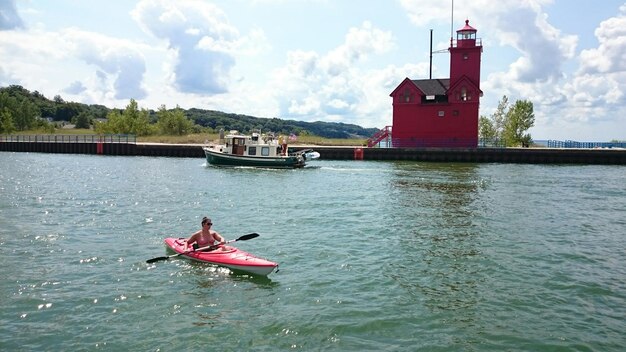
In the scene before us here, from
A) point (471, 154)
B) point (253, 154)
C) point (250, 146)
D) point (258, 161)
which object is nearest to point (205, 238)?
point (258, 161)

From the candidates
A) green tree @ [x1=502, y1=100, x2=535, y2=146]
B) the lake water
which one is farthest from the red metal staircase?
the lake water

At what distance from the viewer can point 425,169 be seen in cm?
5453

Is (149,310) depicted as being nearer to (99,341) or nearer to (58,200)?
(99,341)

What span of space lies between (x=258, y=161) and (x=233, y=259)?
41252 mm

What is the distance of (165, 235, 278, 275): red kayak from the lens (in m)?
14.6

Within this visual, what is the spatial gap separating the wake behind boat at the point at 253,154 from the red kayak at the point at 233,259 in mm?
38781

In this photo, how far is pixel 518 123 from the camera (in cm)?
Answer: 7838

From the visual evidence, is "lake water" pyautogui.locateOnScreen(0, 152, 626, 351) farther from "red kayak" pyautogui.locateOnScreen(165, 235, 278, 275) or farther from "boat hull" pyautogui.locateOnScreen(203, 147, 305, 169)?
"boat hull" pyautogui.locateOnScreen(203, 147, 305, 169)

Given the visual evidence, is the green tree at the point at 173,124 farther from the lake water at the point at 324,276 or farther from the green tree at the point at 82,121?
the lake water at the point at 324,276

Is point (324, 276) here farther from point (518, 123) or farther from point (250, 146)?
point (518, 123)

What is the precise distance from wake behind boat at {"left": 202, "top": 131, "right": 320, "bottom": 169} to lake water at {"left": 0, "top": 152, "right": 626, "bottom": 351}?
23.7 meters

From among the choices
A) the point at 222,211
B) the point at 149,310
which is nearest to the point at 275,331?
the point at 149,310

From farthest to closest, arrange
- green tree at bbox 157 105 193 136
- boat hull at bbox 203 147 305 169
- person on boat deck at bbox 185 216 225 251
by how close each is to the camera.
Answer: green tree at bbox 157 105 193 136, boat hull at bbox 203 147 305 169, person on boat deck at bbox 185 216 225 251

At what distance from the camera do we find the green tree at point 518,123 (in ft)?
252
